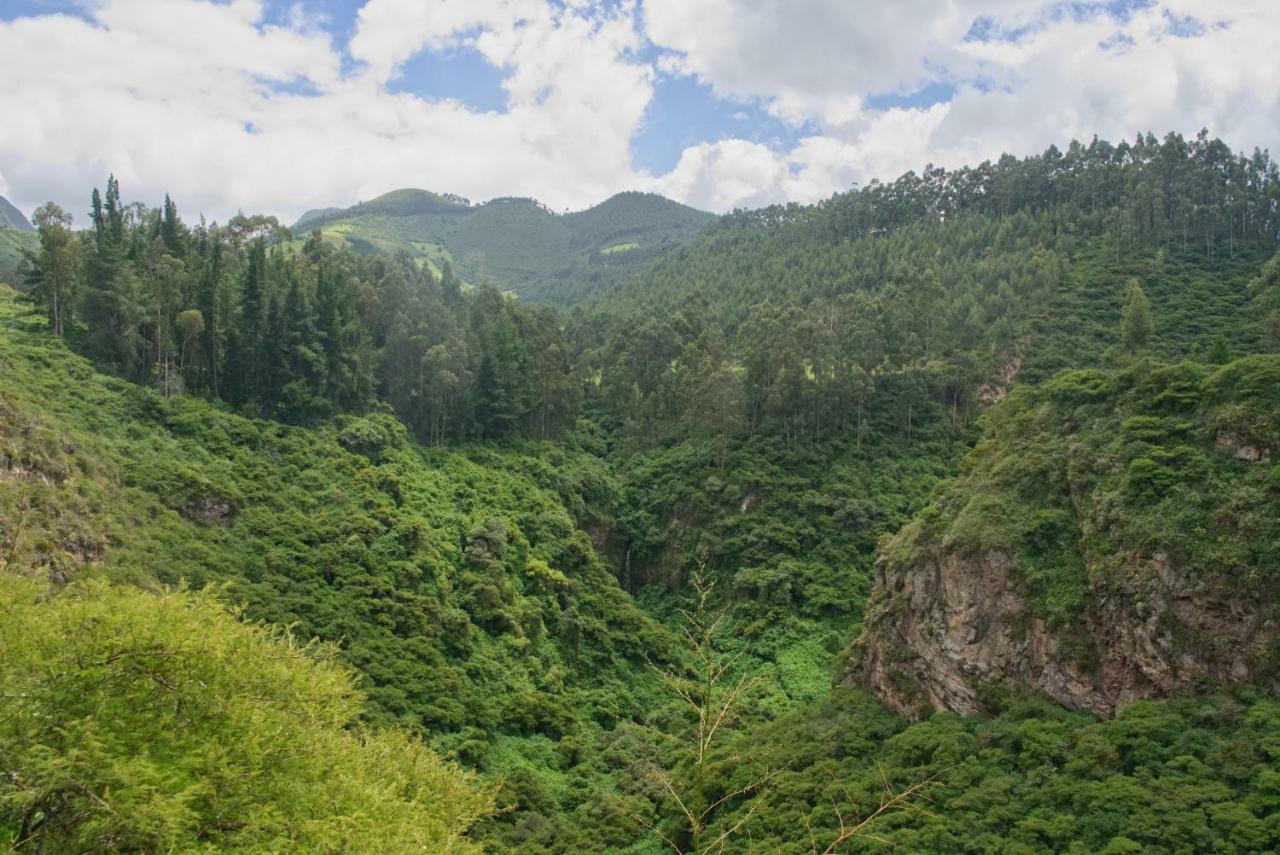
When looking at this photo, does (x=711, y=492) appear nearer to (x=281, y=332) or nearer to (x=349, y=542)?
(x=349, y=542)

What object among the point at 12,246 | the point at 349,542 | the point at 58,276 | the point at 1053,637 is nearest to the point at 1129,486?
the point at 1053,637

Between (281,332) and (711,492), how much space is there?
98.6 ft

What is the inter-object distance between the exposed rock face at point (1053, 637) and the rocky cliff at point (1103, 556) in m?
0.05

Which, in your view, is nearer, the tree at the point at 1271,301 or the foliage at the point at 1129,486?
the foliage at the point at 1129,486

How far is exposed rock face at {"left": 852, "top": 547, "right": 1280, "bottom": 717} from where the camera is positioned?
22.4m

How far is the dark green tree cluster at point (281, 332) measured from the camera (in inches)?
1860

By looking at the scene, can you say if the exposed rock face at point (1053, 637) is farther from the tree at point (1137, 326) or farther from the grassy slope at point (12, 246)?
the grassy slope at point (12, 246)

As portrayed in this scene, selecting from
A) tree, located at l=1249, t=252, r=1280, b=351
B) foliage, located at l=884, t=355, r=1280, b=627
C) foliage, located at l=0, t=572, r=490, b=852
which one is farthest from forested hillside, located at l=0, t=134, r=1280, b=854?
foliage, located at l=0, t=572, r=490, b=852

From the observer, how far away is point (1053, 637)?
Answer: 25.8 m

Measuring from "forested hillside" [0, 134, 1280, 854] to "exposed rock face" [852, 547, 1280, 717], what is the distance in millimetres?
284

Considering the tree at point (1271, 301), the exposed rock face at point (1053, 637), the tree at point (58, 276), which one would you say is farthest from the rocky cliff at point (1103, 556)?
the tree at point (58, 276)

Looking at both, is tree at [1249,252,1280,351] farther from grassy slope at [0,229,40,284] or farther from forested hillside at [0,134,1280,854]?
grassy slope at [0,229,40,284]

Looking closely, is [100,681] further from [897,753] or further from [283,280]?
[283,280]

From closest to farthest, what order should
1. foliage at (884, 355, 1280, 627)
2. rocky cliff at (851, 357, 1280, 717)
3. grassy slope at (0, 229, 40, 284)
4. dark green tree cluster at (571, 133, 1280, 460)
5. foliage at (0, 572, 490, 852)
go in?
foliage at (0, 572, 490, 852) < rocky cliff at (851, 357, 1280, 717) < foliage at (884, 355, 1280, 627) < dark green tree cluster at (571, 133, 1280, 460) < grassy slope at (0, 229, 40, 284)
